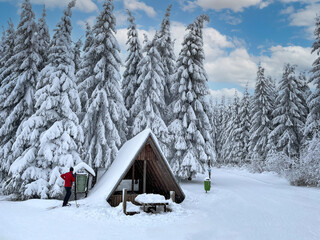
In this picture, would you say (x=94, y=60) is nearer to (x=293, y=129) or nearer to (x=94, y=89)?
(x=94, y=89)

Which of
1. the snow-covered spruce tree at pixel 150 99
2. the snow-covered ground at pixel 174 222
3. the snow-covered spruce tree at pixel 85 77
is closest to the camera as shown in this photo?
the snow-covered ground at pixel 174 222

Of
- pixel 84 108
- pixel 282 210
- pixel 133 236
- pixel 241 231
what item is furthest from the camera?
pixel 84 108

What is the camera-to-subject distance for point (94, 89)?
22188 millimetres

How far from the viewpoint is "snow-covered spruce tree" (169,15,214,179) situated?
894 inches

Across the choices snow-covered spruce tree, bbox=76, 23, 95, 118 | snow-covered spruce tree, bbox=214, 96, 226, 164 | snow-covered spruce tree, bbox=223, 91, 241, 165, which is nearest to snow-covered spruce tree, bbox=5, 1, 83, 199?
snow-covered spruce tree, bbox=76, 23, 95, 118

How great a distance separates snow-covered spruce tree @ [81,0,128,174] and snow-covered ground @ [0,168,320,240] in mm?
7422

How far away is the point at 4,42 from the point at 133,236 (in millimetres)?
23119

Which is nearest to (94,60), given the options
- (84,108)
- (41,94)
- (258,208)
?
(84,108)

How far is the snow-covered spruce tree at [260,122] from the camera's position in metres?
33.7

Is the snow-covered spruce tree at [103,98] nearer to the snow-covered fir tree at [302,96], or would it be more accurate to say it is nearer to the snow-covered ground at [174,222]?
the snow-covered ground at [174,222]

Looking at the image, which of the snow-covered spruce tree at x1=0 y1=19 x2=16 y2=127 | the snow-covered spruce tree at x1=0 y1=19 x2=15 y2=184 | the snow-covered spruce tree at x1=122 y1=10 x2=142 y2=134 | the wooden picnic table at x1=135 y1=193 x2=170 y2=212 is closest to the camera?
the wooden picnic table at x1=135 y1=193 x2=170 y2=212

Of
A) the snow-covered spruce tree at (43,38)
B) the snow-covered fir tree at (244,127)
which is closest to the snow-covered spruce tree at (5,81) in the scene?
the snow-covered spruce tree at (43,38)

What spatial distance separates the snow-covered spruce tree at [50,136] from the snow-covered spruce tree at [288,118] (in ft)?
74.7

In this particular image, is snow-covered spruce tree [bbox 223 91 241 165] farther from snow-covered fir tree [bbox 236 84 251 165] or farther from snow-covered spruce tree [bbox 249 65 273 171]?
snow-covered spruce tree [bbox 249 65 273 171]
